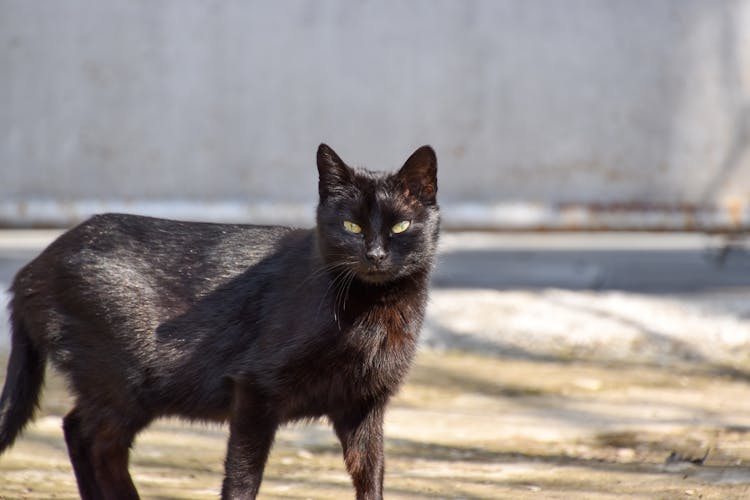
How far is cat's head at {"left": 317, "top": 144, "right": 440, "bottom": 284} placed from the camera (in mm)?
2943

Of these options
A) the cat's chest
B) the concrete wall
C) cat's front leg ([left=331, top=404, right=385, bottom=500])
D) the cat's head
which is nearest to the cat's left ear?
the cat's head

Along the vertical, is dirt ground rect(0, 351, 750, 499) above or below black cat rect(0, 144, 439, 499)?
below

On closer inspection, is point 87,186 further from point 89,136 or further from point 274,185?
point 274,185

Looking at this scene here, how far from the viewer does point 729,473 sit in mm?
3312

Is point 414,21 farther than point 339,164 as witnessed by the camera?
Yes

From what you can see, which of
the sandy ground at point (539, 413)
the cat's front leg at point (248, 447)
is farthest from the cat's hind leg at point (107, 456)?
the cat's front leg at point (248, 447)

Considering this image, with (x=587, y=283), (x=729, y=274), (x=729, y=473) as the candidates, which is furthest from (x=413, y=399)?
(x=729, y=274)

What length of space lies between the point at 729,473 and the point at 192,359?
1.72m

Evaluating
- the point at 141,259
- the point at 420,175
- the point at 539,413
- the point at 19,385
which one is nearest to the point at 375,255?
the point at 420,175

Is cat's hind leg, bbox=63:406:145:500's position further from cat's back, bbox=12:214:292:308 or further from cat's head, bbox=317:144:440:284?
cat's head, bbox=317:144:440:284

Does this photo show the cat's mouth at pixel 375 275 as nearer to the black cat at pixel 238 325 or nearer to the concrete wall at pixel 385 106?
the black cat at pixel 238 325

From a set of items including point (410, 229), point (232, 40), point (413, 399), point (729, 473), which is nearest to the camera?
point (410, 229)

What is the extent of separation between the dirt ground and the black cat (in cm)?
32

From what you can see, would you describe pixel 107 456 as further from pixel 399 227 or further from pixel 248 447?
pixel 399 227
